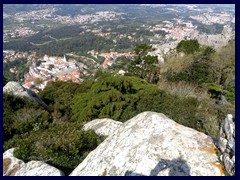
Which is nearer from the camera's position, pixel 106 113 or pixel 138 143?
pixel 138 143

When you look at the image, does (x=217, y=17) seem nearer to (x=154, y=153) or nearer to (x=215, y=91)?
(x=215, y=91)

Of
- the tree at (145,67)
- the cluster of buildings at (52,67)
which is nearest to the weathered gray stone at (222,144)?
the tree at (145,67)

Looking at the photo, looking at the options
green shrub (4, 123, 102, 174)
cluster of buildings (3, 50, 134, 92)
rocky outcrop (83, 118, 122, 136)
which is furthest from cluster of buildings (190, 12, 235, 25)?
green shrub (4, 123, 102, 174)

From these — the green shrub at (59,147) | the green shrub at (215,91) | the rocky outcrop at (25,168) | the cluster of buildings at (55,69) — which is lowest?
the cluster of buildings at (55,69)

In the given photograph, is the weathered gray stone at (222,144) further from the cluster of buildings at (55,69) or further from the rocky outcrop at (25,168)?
the cluster of buildings at (55,69)

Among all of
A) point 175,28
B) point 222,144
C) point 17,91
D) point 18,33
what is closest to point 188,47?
point 17,91
